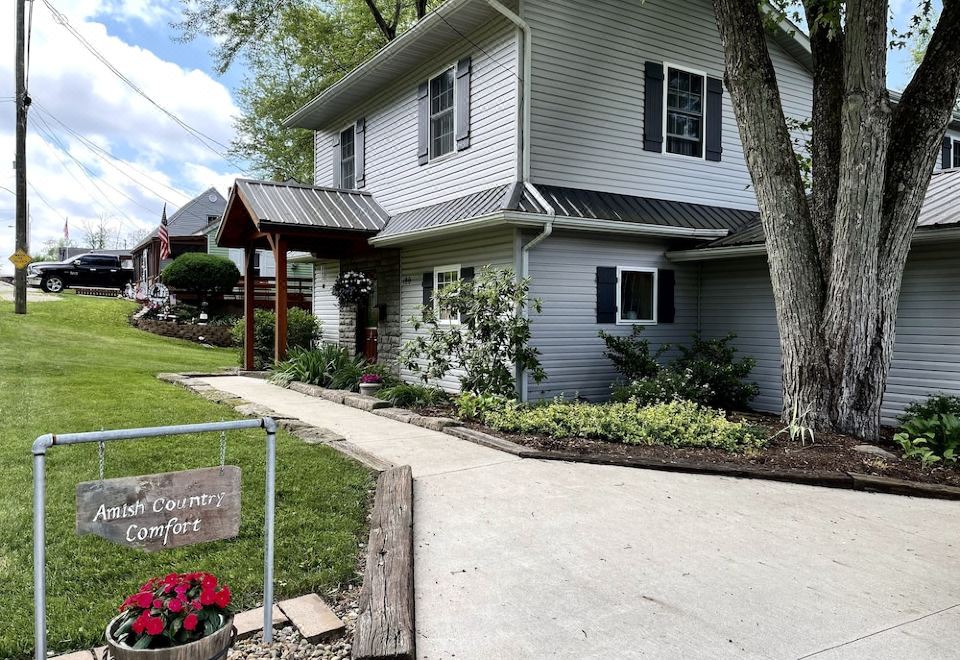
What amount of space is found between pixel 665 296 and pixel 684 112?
10.3ft

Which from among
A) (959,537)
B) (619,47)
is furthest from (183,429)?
(619,47)

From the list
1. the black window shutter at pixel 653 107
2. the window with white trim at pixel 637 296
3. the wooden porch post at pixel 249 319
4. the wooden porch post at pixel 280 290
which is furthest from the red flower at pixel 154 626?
the wooden porch post at pixel 249 319

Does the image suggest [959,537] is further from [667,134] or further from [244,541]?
[667,134]

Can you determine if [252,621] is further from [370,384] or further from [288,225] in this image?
[288,225]

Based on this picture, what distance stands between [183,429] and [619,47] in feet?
31.4

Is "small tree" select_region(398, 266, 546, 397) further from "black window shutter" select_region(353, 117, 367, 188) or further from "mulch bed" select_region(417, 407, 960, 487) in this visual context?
"black window shutter" select_region(353, 117, 367, 188)

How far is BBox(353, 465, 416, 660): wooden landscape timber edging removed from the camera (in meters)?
2.76

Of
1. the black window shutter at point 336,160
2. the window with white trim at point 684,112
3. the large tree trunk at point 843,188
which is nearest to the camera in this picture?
the large tree trunk at point 843,188

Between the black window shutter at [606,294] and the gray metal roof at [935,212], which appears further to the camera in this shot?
the black window shutter at [606,294]

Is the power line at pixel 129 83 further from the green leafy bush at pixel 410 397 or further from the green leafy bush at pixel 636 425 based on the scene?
the green leafy bush at pixel 636 425

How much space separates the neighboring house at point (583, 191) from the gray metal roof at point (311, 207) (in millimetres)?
47

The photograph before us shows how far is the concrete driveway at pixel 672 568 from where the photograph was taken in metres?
2.95

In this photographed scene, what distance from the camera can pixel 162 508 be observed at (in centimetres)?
245

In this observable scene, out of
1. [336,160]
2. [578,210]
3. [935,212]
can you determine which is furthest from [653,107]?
[336,160]
